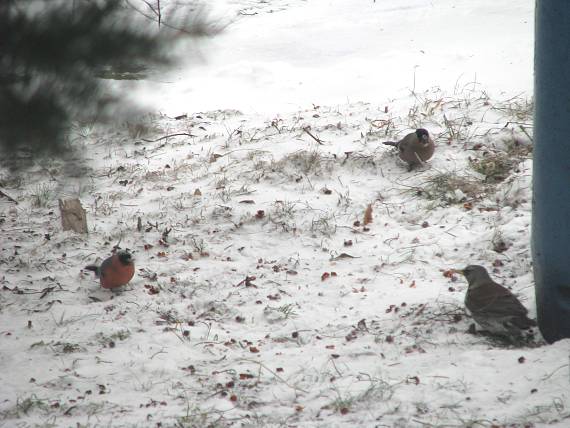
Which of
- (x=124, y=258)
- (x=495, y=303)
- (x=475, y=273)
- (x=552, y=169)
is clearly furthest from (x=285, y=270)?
(x=552, y=169)

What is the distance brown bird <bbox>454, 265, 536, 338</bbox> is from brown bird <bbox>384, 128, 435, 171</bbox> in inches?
88.0

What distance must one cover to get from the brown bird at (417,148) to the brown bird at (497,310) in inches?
88.0

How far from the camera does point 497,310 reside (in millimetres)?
3588

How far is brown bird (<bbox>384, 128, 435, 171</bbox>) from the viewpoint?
5.82m

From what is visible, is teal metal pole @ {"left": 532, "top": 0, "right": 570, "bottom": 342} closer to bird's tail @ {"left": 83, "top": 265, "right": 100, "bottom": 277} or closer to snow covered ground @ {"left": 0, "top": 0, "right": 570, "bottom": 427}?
snow covered ground @ {"left": 0, "top": 0, "right": 570, "bottom": 427}

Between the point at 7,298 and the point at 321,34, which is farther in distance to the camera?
the point at 321,34

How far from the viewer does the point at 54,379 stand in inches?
144

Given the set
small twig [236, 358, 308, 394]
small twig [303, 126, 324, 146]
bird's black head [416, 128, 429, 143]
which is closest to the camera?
small twig [236, 358, 308, 394]

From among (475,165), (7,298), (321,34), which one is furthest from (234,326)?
(321,34)

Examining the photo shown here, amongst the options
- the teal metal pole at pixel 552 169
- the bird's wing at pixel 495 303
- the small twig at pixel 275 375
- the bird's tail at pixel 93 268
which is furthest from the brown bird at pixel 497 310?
the bird's tail at pixel 93 268

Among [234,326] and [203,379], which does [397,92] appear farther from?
[203,379]

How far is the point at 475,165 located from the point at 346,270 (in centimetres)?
177

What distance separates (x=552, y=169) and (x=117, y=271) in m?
2.76

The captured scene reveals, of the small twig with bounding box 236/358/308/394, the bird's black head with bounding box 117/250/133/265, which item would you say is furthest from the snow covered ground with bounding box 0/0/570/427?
the bird's black head with bounding box 117/250/133/265
